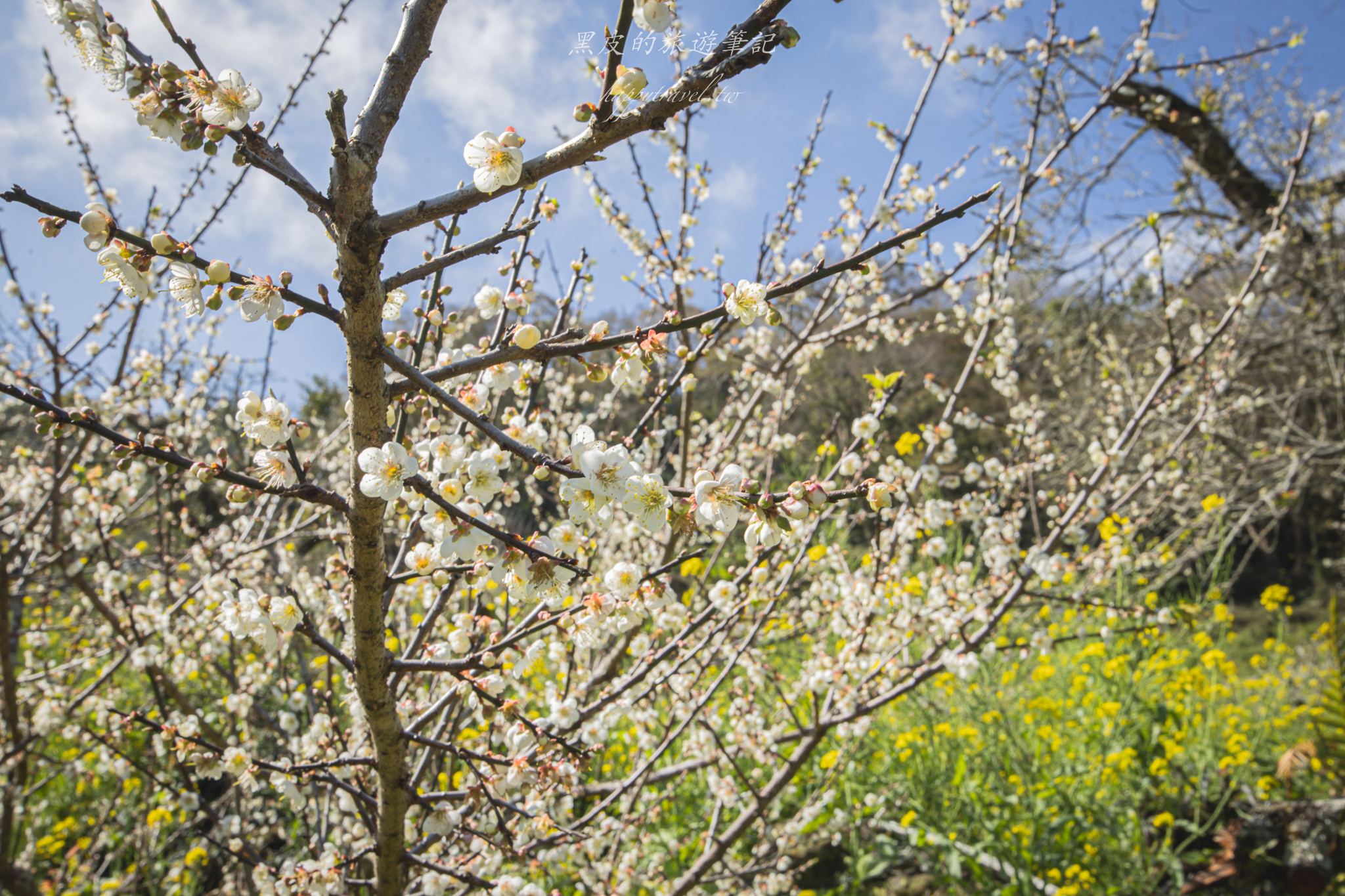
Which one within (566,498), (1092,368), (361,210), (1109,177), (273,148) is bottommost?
(566,498)

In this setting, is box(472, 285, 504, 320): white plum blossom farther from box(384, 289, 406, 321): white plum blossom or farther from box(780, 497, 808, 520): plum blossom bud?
box(780, 497, 808, 520): plum blossom bud

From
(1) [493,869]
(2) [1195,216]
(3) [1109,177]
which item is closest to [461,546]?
(1) [493,869]

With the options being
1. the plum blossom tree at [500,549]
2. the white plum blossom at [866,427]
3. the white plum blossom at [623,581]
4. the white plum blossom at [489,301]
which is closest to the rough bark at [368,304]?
the plum blossom tree at [500,549]

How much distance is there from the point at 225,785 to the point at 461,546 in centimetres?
421

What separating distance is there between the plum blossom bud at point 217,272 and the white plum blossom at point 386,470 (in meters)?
0.26

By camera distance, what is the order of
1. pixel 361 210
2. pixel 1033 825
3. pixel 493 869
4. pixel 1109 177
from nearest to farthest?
pixel 361 210, pixel 493 869, pixel 1033 825, pixel 1109 177

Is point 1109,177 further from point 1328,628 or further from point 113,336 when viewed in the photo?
point 113,336

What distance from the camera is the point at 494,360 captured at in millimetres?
1000

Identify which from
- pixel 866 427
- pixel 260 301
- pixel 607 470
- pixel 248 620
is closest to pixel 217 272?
pixel 260 301

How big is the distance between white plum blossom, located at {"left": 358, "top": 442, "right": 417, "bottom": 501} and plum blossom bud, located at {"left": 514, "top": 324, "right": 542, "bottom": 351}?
0.21m

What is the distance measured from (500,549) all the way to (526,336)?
0.33 m

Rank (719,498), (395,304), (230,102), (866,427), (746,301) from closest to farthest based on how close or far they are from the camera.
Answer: (230,102)
(719,498)
(746,301)
(395,304)
(866,427)

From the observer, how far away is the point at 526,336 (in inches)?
38.8

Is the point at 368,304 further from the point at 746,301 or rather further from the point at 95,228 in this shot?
the point at 746,301
